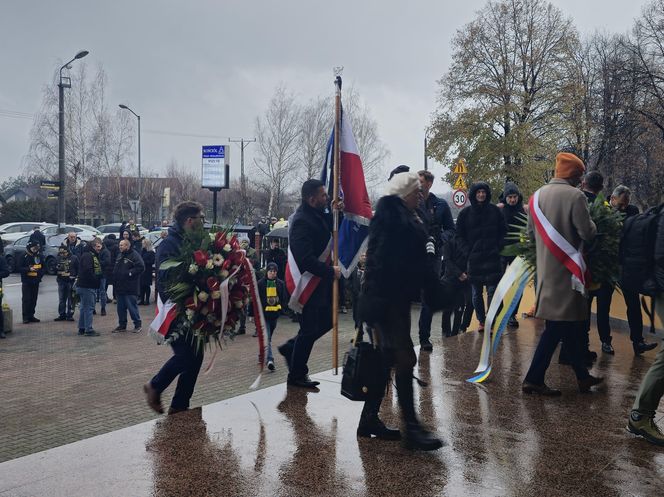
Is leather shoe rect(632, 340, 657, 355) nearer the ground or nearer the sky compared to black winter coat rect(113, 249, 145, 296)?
nearer the ground

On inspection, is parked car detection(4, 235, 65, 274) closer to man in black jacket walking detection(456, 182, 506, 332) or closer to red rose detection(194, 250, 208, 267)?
man in black jacket walking detection(456, 182, 506, 332)

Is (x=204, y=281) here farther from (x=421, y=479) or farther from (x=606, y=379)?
(x=606, y=379)

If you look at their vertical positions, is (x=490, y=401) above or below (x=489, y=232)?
below

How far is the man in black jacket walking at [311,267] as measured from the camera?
6.10m

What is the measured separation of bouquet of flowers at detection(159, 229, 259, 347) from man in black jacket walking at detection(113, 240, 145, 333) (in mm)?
8294

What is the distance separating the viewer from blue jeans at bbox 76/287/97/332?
13.0m

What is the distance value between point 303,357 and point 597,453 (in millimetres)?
2742

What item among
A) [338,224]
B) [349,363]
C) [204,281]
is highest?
[338,224]

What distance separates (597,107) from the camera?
38625 mm

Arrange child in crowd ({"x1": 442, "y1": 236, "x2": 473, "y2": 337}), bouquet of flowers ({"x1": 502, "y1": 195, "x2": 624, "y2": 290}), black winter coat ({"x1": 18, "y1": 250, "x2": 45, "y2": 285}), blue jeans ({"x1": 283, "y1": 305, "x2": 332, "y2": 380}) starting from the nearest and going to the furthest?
1. blue jeans ({"x1": 283, "y1": 305, "x2": 332, "y2": 380})
2. bouquet of flowers ({"x1": 502, "y1": 195, "x2": 624, "y2": 290})
3. child in crowd ({"x1": 442, "y1": 236, "x2": 473, "y2": 337})
4. black winter coat ({"x1": 18, "y1": 250, "x2": 45, "y2": 285})

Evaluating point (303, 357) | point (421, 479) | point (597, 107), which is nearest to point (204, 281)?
point (303, 357)

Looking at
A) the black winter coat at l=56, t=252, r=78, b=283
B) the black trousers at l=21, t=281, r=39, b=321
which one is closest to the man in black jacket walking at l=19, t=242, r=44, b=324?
the black trousers at l=21, t=281, r=39, b=321

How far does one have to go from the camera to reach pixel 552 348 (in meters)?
6.00

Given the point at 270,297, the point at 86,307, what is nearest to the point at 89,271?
the point at 86,307
